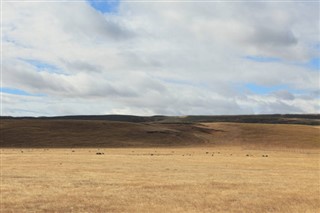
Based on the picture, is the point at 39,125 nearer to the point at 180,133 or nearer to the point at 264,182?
the point at 180,133

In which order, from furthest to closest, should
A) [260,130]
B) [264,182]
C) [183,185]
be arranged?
[260,130], [264,182], [183,185]

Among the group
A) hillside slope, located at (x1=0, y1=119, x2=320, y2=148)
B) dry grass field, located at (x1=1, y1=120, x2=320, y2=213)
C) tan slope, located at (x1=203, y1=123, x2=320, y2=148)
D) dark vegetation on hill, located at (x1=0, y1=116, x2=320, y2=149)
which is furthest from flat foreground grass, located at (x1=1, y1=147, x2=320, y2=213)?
tan slope, located at (x1=203, y1=123, x2=320, y2=148)

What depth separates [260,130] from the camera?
119062mm

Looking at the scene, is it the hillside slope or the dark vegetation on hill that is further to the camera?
the hillside slope

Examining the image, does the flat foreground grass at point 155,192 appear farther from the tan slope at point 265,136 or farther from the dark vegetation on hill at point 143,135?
the tan slope at point 265,136

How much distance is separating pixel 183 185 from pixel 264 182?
5864mm

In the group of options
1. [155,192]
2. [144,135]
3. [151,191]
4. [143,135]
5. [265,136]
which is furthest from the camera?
[265,136]

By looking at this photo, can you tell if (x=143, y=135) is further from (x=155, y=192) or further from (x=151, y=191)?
(x=155, y=192)

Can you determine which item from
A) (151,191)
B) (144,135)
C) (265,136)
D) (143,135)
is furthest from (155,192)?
(265,136)

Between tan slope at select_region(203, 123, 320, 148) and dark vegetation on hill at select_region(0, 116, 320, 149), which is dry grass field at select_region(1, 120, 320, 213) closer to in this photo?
dark vegetation on hill at select_region(0, 116, 320, 149)

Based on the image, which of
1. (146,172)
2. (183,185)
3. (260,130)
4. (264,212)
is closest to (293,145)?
(260,130)

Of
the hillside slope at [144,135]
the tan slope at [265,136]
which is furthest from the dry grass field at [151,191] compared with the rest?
the tan slope at [265,136]

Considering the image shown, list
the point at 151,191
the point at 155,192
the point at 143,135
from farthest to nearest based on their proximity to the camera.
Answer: the point at 143,135
the point at 151,191
the point at 155,192

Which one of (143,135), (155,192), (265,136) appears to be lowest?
(155,192)
